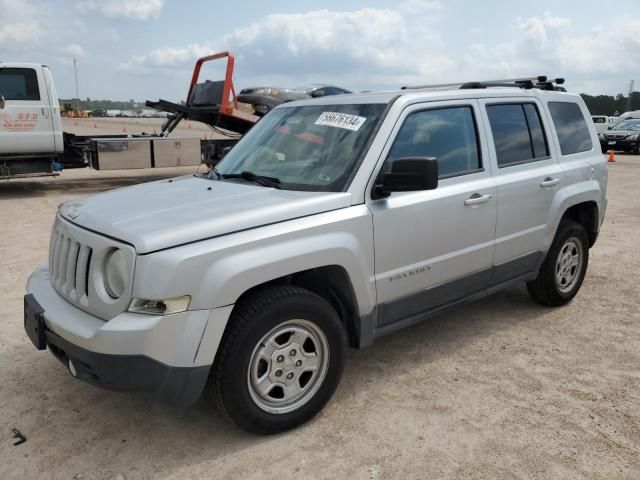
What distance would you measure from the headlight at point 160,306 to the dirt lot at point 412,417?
2.77 feet

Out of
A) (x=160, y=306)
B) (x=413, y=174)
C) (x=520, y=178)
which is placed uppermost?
(x=413, y=174)

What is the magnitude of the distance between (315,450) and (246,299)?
0.88 m

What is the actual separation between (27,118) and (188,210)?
9.08 meters

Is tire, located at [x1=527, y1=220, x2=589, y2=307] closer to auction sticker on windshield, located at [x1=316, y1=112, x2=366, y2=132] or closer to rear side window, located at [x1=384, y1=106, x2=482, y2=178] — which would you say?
rear side window, located at [x1=384, y1=106, x2=482, y2=178]

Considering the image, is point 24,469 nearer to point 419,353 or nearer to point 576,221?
point 419,353

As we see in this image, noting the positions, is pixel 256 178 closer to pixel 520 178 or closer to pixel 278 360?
pixel 278 360

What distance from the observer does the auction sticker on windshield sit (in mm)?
3556

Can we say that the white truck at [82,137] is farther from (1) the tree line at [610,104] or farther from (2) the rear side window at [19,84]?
(1) the tree line at [610,104]

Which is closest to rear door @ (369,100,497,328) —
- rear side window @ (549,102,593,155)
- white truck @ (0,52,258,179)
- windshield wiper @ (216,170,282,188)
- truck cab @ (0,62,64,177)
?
windshield wiper @ (216,170,282,188)

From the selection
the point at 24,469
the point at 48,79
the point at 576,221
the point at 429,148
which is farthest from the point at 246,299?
the point at 48,79

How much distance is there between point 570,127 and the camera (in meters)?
4.92

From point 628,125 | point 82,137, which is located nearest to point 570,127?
point 82,137

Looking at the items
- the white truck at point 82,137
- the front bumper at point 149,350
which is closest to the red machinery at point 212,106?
the white truck at point 82,137

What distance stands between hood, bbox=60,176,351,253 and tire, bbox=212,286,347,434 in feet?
1.37
